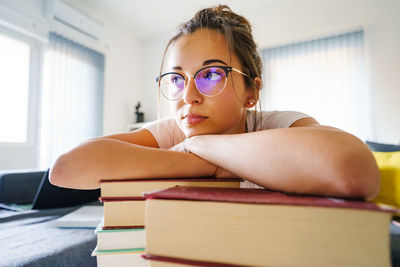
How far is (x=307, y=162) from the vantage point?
0.33 meters

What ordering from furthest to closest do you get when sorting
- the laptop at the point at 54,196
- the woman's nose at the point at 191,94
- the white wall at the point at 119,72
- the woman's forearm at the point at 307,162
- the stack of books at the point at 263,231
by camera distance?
1. the white wall at the point at 119,72
2. the laptop at the point at 54,196
3. the woman's nose at the point at 191,94
4. the woman's forearm at the point at 307,162
5. the stack of books at the point at 263,231

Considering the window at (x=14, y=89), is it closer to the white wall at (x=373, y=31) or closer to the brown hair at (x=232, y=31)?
the brown hair at (x=232, y=31)

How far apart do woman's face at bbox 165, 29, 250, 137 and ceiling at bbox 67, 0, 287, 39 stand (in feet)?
9.22

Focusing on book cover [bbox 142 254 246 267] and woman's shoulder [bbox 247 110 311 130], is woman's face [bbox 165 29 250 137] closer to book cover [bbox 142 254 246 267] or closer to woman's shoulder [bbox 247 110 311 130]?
woman's shoulder [bbox 247 110 311 130]

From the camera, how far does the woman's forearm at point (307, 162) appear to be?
0.99ft

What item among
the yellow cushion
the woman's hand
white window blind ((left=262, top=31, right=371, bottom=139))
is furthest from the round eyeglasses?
white window blind ((left=262, top=31, right=371, bottom=139))

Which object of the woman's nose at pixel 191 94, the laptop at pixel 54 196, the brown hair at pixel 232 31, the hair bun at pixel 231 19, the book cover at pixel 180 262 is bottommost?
the laptop at pixel 54 196

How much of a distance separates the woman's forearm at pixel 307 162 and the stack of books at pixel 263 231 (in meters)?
0.10

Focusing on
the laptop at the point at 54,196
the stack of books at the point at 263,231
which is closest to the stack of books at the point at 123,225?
the stack of books at the point at 263,231

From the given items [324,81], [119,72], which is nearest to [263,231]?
[324,81]

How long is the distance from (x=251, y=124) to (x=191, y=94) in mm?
338

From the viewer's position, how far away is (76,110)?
10.4 ft

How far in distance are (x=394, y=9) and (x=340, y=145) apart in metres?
3.30

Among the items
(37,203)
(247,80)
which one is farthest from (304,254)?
(37,203)
